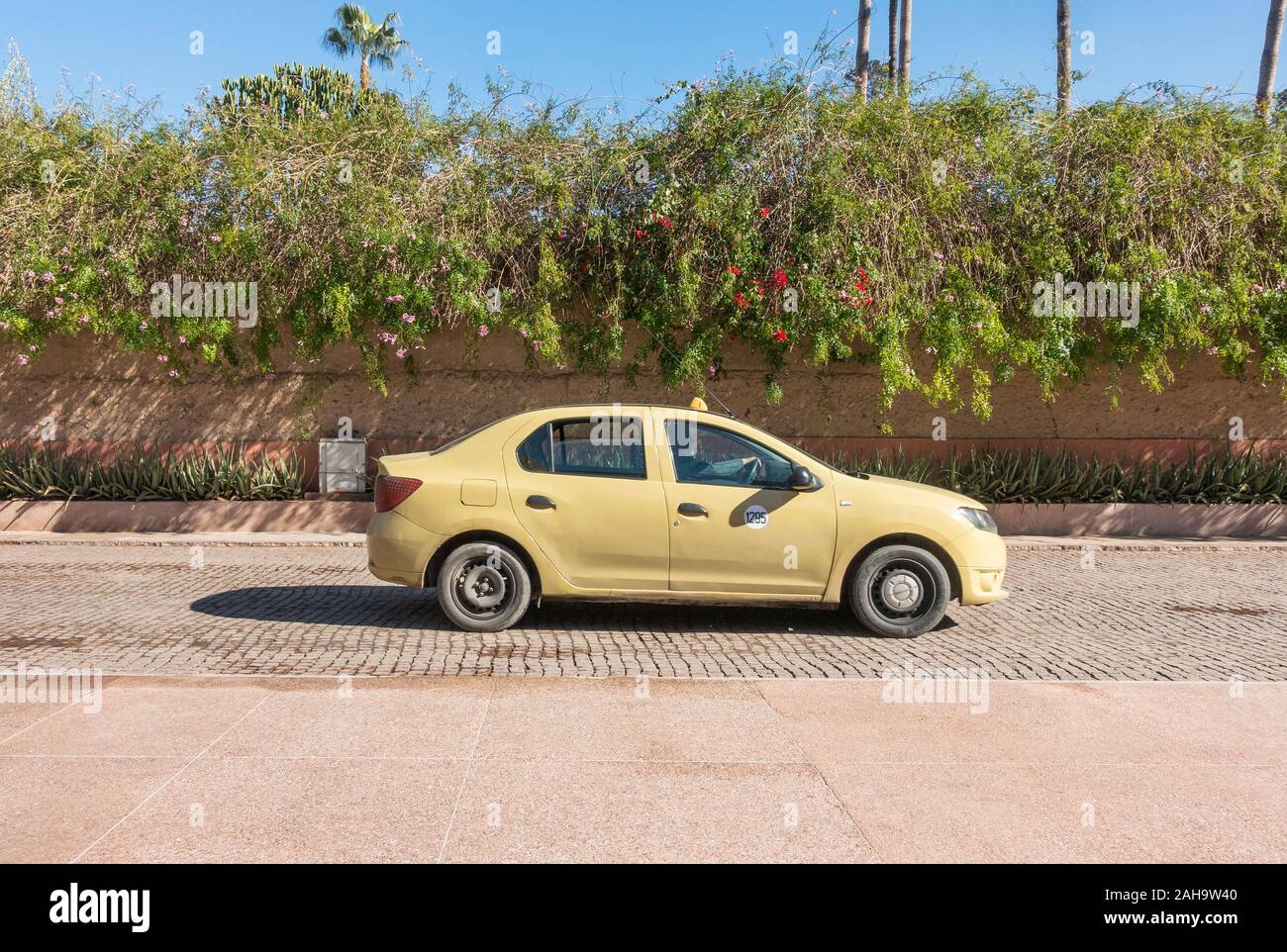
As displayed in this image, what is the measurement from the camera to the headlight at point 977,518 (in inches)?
299

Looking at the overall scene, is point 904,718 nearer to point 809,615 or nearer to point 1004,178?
point 809,615

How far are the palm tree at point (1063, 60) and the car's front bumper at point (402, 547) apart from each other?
1083 centimetres

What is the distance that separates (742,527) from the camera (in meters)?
7.39

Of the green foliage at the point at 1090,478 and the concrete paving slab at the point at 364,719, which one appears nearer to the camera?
the concrete paving slab at the point at 364,719

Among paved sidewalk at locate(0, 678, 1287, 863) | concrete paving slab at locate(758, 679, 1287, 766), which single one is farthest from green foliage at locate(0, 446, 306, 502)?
concrete paving slab at locate(758, 679, 1287, 766)

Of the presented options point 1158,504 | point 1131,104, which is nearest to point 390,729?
point 1158,504

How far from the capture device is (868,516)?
7.44 meters

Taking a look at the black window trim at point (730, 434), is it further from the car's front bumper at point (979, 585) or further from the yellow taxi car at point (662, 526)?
the car's front bumper at point (979, 585)

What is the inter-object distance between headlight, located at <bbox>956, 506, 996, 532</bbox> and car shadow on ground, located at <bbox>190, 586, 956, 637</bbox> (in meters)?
0.88

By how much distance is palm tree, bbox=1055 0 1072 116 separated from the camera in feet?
45.6

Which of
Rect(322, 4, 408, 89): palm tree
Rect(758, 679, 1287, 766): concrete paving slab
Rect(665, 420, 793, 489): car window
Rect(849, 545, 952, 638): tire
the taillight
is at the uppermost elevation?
Rect(322, 4, 408, 89): palm tree

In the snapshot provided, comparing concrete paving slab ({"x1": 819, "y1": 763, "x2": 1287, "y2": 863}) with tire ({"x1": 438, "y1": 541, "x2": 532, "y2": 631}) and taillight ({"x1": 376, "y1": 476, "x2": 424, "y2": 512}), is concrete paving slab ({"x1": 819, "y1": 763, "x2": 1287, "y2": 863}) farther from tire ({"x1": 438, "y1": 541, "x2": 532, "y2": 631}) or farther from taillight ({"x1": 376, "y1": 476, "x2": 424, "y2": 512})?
taillight ({"x1": 376, "y1": 476, "x2": 424, "y2": 512})

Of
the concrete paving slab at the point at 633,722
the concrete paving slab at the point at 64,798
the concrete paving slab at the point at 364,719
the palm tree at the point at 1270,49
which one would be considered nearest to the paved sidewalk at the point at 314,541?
the concrete paving slab at the point at 364,719

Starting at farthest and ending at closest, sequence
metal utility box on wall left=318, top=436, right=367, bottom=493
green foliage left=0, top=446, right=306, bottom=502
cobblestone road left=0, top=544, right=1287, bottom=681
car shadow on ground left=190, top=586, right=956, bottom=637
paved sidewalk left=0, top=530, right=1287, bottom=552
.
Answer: metal utility box on wall left=318, top=436, right=367, bottom=493 < green foliage left=0, top=446, right=306, bottom=502 < paved sidewalk left=0, top=530, right=1287, bottom=552 < car shadow on ground left=190, top=586, right=956, bottom=637 < cobblestone road left=0, top=544, right=1287, bottom=681
